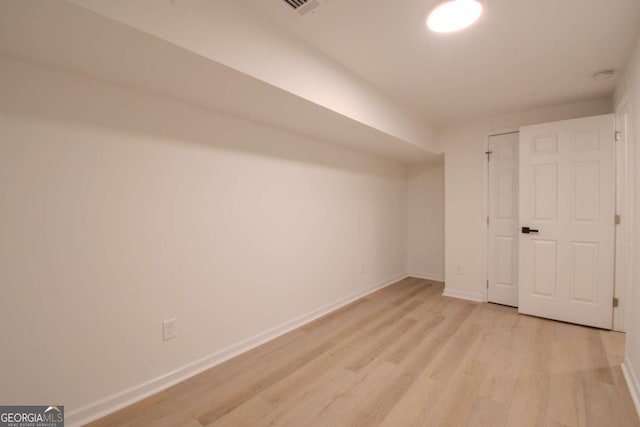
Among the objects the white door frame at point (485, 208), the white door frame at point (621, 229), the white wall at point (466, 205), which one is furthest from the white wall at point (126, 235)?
the white door frame at point (621, 229)

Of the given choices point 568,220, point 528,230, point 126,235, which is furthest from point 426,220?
point 126,235

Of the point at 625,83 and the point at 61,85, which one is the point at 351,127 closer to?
the point at 61,85

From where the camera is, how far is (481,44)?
79.8 inches

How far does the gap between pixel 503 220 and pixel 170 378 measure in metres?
3.89

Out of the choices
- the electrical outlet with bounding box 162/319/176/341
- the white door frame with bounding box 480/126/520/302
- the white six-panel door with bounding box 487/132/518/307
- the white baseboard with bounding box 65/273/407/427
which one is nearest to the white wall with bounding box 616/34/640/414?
the white six-panel door with bounding box 487/132/518/307

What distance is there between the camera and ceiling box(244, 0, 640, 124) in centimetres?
168

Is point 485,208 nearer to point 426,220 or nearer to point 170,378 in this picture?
point 426,220

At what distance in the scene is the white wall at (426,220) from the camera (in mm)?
4695

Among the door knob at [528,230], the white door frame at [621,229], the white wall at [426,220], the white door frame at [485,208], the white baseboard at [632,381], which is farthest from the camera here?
the white wall at [426,220]

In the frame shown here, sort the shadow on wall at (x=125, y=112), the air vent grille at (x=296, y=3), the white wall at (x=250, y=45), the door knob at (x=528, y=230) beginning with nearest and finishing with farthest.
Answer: the white wall at (x=250, y=45) → the shadow on wall at (x=125, y=112) → the air vent grille at (x=296, y=3) → the door knob at (x=528, y=230)

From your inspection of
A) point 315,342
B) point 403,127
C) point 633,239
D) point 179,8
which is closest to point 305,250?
point 315,342

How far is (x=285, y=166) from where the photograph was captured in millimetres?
2799

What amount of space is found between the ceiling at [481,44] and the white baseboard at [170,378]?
96.1 inches

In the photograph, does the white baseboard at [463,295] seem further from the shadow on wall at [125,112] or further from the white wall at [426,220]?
the shadow on wall at [125,112]
